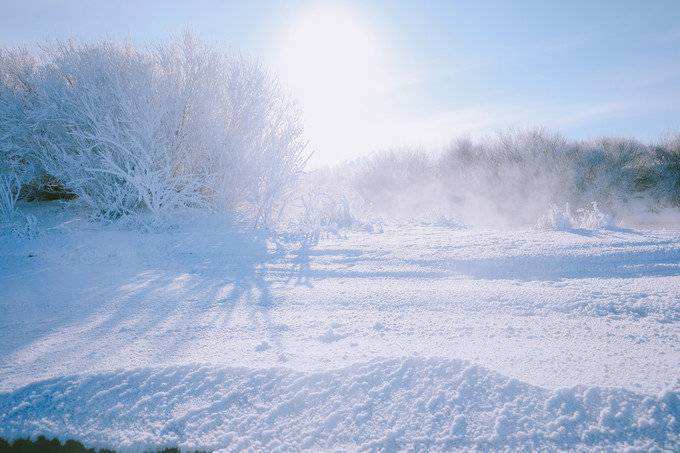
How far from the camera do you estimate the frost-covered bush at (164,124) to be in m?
9.43

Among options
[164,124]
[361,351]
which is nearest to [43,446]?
[361,351]

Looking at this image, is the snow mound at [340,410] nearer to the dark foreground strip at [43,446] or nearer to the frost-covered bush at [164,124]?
the dark foreground strip at [43,446]

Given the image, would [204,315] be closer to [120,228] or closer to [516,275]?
[516,275]

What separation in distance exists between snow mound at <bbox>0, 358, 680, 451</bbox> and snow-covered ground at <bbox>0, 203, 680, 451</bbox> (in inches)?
0.4

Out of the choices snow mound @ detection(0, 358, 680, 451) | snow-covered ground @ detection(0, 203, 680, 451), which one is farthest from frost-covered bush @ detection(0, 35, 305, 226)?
snow mound @ detection(0, 358, 680, 451)

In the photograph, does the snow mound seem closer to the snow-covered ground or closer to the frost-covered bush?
the snow-covered ground

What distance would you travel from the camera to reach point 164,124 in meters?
9.70

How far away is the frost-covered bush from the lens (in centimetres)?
943

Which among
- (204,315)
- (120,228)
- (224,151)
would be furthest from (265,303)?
(224,151)

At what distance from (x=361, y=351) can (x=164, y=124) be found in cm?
892

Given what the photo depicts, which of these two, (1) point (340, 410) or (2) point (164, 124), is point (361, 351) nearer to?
(1) point (340, 410)

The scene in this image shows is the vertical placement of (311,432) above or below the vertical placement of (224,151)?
below

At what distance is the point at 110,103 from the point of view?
9359mm

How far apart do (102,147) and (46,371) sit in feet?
27.5
